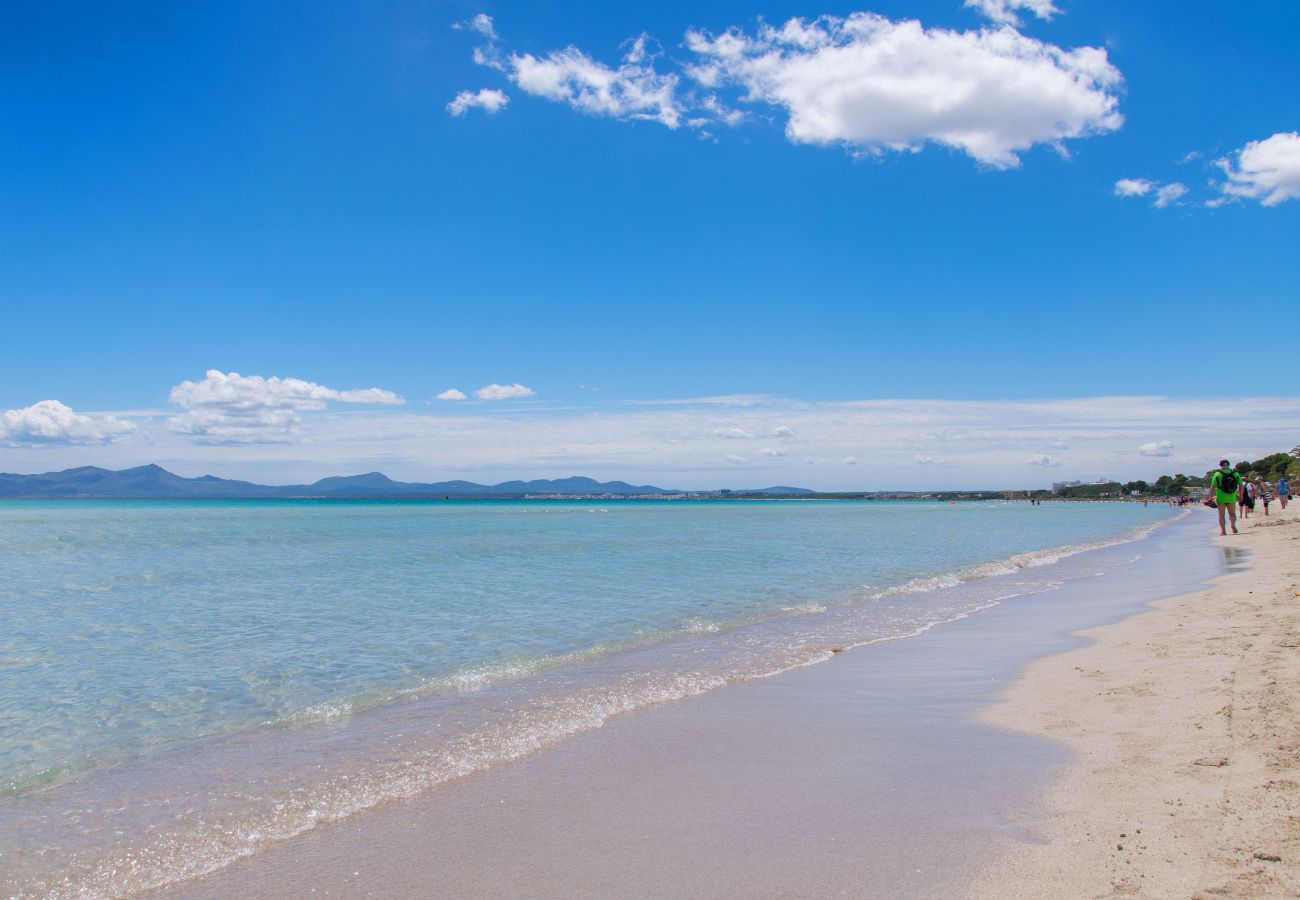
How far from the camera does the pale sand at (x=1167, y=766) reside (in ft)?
12.5

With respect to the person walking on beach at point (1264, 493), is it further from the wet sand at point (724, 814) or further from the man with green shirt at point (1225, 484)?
the wet sand at point (724, 814)

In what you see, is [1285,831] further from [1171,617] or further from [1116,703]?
[1171,617]

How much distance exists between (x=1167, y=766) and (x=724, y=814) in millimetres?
3026

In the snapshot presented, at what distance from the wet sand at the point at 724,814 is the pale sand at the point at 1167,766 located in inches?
9.1

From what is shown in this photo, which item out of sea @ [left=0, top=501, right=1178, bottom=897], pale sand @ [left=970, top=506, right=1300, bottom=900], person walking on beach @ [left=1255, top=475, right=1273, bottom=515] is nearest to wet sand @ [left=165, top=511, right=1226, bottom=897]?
pale sand @ [left=970, top=506, right=1300, bottom=900]

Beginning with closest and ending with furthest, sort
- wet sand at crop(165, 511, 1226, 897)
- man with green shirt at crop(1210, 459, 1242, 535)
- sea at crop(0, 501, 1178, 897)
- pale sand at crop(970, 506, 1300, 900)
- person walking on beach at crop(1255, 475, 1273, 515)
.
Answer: pale sand at crop(970, 506, 1300, 900), wet sand at crop(165, 511, 1226, 897), sea at crop(0, 501, 1178, 897), man with green shirt at crop(1210, 459, 1242, 535), person walking on beach at crop(1255, 475, 1273, 515)

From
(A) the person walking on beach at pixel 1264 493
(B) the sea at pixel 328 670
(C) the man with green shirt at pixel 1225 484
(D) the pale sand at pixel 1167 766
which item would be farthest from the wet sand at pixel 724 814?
(A) the person walking on beach at pixel 1264 493

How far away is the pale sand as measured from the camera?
3797 mm

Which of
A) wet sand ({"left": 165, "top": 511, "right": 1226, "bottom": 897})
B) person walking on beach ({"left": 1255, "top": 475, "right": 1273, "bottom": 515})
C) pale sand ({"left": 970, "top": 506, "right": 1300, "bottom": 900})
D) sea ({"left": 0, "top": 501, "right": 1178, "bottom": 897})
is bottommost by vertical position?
sea ({"left": 0, "top": 501, "right": 1178, "bottom": 897})

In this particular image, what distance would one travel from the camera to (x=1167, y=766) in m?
5.28

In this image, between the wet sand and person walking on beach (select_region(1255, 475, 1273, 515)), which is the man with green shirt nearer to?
person walking on beach (select_region(1255, 475, 1273, 515))

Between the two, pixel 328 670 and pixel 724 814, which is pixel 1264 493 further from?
pixel 724 814

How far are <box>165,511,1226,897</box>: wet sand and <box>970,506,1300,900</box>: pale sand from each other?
0.23 metres

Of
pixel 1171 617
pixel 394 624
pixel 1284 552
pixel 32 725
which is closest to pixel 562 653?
pixel 394 624
